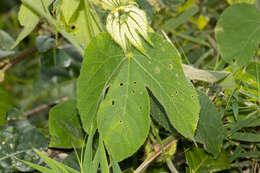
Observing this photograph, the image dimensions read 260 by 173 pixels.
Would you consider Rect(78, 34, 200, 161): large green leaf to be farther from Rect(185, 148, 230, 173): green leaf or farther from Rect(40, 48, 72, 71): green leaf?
Rect(40, 48, 72, 71): green leaf

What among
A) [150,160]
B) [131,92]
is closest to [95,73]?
[131,92]

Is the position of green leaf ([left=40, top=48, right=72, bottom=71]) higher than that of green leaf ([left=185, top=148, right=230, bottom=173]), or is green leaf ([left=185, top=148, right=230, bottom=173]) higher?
green leaf ([left=40, top=48, right=72, bottom=71])

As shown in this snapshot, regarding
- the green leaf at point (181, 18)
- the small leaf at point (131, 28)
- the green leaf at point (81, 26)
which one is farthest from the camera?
the green leaf at point (181, 18)

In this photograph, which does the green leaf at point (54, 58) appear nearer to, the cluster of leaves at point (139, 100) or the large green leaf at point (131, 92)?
the cluster of leaves at point (139, 100)

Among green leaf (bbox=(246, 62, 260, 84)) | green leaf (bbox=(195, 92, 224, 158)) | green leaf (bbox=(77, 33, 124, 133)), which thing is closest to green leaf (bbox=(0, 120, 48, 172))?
green leaf (bbox=(77, 33, 124, 133))

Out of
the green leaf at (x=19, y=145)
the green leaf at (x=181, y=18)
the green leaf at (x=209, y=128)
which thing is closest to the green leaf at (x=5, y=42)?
the green leaf at (x=19, y=145)

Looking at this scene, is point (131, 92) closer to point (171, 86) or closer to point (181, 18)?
point (171, 86)

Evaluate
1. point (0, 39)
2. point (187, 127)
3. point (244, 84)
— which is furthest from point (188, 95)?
point (0, 39)
